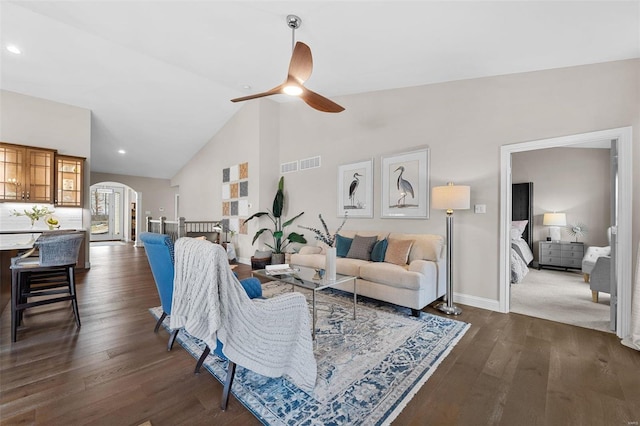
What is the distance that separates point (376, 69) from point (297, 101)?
2.49m

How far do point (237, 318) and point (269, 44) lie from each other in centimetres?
337

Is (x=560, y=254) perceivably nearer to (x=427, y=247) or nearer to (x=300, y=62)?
(x=427, y=247)

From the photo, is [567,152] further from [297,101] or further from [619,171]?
[297,101]

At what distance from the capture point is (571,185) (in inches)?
214

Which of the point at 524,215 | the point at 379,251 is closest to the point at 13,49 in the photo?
the point at 379,251

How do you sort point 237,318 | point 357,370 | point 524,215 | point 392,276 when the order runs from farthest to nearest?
point 524,215, point 392,276, point 357,370, point 237,318

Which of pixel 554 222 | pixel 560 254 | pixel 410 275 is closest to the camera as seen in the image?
pixel 410 275

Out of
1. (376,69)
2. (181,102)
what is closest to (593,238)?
(376,69)

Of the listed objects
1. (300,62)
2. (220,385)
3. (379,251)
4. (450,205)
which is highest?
(300,62)

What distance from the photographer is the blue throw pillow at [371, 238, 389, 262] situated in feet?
12.5

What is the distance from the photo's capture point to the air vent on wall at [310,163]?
5.37 meters

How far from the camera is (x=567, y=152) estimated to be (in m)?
5.45

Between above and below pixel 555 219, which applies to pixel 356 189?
above

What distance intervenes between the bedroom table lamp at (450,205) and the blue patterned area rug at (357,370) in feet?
1.19
